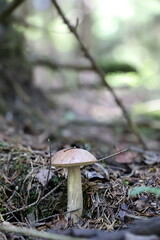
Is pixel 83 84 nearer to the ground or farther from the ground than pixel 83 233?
farther from the ground

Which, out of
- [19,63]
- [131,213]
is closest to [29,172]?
[131,213]

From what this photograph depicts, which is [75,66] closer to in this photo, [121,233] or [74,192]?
[74,192]

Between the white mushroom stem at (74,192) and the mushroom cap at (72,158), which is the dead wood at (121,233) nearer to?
the mushroom cap at (72,158)

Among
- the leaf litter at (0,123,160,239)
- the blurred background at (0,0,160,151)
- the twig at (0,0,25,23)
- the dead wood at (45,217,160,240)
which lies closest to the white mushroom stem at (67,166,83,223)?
the leaf litter at (0,123,160,239)

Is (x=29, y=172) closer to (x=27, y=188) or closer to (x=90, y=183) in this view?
(x=27, y=188)

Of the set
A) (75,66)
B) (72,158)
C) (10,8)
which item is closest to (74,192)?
(72,158)

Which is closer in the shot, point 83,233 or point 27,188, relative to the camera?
point 83,233
